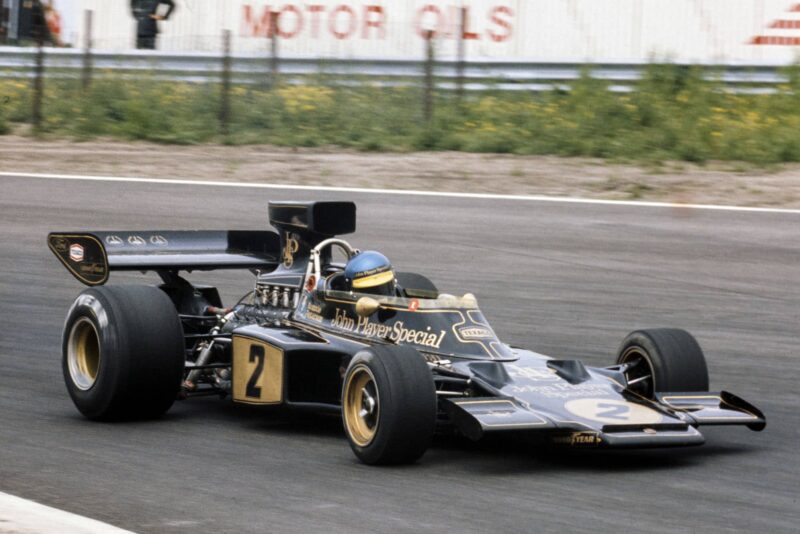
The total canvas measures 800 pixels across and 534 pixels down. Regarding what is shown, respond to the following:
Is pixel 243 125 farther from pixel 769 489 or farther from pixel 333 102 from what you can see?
pixel 769 489

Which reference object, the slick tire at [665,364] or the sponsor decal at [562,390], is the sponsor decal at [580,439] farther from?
the slick tire at [665,364]

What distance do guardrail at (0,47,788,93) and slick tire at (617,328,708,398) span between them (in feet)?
33.8

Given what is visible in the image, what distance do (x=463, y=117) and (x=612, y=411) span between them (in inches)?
447

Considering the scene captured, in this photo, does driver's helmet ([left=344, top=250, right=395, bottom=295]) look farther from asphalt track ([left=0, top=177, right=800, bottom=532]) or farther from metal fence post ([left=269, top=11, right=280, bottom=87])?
metal fence post ([left=269, top=11, right=280, bottom=87])

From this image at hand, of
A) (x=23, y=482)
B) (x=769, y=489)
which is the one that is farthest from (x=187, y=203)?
(x=769, y=489)

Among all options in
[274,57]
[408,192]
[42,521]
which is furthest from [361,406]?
[274,57]

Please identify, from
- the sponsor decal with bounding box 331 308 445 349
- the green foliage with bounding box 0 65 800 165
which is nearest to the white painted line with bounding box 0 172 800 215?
the green foliage with bounding box 0 65 800 165

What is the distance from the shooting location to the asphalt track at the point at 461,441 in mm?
5992

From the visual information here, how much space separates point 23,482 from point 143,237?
2.90 metres

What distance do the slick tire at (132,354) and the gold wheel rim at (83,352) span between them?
107 mm

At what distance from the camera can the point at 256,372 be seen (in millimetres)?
7852

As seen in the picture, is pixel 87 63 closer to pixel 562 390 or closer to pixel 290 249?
pixel 290 249

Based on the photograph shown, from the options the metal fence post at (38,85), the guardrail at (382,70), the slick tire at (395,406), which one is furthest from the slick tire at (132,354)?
the metal fence post at (38,85)

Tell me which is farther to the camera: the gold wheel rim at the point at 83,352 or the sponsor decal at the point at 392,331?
the gold wheel rim at the point at 83,352
